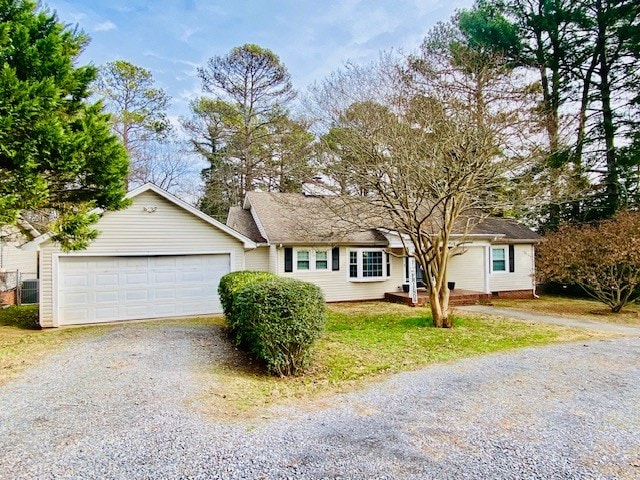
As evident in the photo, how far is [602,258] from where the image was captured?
474 inches

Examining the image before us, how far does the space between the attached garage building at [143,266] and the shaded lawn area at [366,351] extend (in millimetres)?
4303

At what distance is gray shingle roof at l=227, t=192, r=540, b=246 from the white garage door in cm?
286

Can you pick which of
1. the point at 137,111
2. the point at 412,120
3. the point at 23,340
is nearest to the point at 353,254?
the point at 412,120

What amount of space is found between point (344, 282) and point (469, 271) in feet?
21.2

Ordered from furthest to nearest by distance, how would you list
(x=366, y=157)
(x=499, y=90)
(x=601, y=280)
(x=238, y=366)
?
(x=601, y=280) < (x=499, y=90) < (x=366, y=157) < (x=238, y=366)

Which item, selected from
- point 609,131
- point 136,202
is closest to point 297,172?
point 136,202

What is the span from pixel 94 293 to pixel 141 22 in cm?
935

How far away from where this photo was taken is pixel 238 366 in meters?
6.62

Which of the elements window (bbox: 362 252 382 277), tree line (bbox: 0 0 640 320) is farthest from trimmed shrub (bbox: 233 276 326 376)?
window (bbox: 362 252 382 277)

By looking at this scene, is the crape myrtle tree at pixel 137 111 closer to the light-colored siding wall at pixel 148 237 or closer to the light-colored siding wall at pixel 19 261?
the light-colored siding wall at pixel 19 261

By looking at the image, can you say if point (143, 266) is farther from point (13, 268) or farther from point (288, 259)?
point (13, 268)

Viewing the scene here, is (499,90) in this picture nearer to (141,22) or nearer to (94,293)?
(141,22)

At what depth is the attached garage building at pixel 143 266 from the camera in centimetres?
1126

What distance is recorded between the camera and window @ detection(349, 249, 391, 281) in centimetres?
1575
